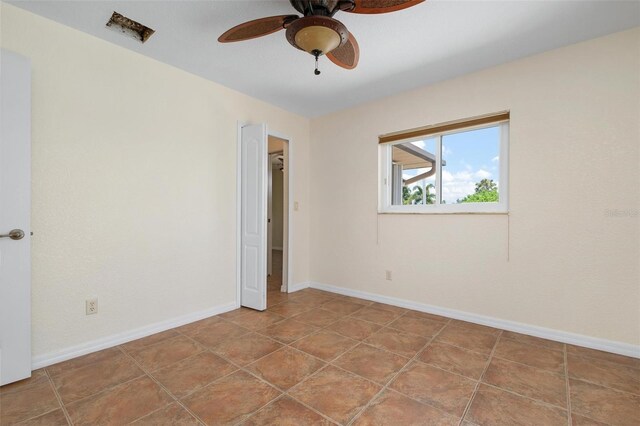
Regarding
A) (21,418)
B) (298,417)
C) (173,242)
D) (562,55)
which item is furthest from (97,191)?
(562,55)

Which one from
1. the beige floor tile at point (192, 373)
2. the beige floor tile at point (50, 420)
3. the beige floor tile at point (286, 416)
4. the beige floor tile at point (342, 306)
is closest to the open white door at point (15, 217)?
the beige floor tile at point (50, 420)

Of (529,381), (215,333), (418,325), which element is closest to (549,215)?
(529,381)

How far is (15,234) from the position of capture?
6.12 ft

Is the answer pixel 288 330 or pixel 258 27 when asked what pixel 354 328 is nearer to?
pixel 288 330

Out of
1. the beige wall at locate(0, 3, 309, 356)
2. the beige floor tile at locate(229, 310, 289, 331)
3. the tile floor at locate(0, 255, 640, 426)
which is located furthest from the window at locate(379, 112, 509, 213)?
the beige wall at locate(0, 3, 309, 356)

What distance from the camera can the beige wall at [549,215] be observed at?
7.40 feet

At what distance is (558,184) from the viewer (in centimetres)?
248

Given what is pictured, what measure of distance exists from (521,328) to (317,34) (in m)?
2.89

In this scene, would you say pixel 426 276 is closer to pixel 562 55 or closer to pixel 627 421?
pixel 627 421

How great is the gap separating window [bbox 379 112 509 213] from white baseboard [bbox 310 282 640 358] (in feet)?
3.38

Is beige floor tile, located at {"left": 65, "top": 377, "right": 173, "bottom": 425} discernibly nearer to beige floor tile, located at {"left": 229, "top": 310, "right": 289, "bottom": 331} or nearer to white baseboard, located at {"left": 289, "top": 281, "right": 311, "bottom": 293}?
beige floor tile, located at {"left": 229, "top": 310, "right": 289, "bottom": 331}

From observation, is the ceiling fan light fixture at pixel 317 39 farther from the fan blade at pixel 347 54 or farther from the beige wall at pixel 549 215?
the beige wall at pixel 549 215

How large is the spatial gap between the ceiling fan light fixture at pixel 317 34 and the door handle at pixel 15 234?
2081 millimetres

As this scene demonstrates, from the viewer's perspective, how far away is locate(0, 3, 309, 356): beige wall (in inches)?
82.6
